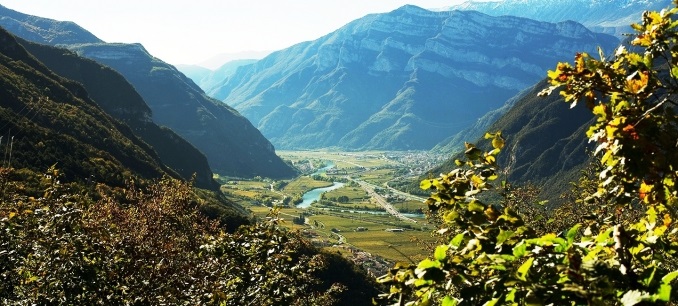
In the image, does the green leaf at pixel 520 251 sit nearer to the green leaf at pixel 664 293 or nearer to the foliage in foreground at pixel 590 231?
the foliage in foreground at pixel 590 231

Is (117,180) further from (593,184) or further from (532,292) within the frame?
(532,292)

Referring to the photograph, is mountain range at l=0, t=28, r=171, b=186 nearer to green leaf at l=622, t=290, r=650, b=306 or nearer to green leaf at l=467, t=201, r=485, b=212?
green leaf at l=467, t=201, r=485, b=212

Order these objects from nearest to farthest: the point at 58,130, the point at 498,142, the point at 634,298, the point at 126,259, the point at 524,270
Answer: the point at 634,298
the point at 524,270
the point at 498,142
the point at 126,259
the point at 58,130

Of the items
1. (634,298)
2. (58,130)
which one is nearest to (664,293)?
(634,298)

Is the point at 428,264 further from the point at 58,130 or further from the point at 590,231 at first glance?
the point at 58,130

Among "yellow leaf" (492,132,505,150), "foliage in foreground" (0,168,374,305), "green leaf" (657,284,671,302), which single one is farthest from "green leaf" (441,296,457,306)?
"foliage in foreground" (0,168,374,305)

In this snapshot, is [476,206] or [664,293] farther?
[476,206]
